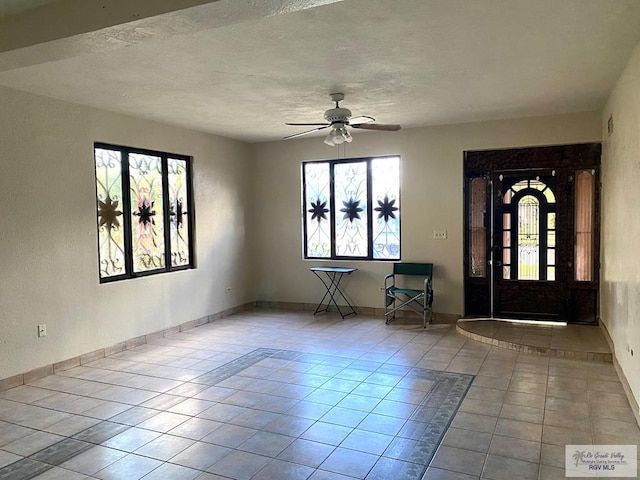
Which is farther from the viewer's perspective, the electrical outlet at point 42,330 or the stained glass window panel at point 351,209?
the stained glass window panel at point 351,209

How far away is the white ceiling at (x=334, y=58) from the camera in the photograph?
2637 mm

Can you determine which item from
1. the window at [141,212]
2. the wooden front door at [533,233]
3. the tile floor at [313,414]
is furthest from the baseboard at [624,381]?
the window at [141,212]

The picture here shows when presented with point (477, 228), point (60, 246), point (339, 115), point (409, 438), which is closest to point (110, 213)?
point (60, 246)

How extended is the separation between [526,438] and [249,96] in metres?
3.62

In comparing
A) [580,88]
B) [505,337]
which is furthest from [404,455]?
[580,88]

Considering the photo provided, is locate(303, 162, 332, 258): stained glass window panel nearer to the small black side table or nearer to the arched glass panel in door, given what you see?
the small black side table

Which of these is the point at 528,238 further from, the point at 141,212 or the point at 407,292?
the point at 141,212

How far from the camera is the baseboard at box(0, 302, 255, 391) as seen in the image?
4.18 metres

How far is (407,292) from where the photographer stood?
6102 mm

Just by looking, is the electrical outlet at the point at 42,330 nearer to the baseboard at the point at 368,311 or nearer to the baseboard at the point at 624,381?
the baseboard at the point at 368,311

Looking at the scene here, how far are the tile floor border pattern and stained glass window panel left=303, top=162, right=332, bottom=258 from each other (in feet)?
10.5

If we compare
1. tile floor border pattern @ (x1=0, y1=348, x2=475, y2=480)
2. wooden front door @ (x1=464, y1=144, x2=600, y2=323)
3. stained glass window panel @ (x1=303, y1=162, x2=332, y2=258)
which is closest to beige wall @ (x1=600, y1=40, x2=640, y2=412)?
wooden front door @ (x1=464, y1=144, x2=600, y2=323)

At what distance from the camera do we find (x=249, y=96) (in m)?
4.57

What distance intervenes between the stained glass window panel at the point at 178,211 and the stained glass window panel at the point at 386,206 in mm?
2559
